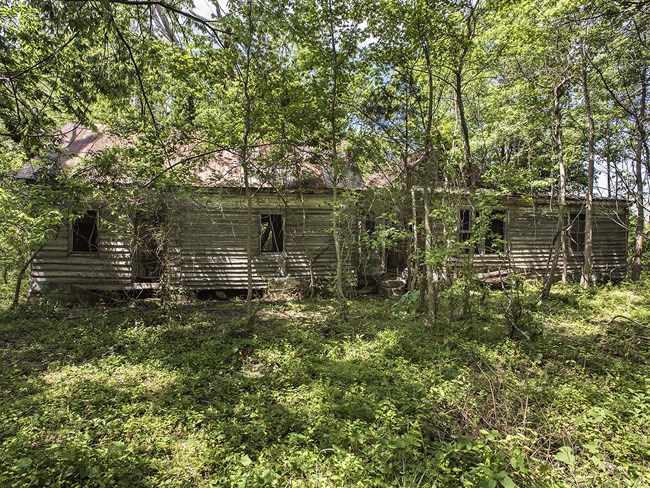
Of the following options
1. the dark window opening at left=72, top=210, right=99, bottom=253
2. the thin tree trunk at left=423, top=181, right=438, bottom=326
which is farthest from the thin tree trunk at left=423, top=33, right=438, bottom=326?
the dark window opening at left=72, top=210, right=99, bottom=253

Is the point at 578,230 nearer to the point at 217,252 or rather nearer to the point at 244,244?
the point at 244,244

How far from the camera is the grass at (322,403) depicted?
2807 mm

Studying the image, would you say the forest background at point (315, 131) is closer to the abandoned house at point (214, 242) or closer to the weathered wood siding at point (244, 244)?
the abandoned house at point (214, 242)

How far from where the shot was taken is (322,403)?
3.98 m

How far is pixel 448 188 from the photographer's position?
648 cm

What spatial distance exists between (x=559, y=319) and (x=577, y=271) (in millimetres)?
7517

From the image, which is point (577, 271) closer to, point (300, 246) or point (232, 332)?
point (300, 246)

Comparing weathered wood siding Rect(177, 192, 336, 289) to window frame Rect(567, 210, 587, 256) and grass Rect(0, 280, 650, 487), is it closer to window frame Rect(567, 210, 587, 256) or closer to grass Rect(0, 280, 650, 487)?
grass Rect(0, 280, 650, 487)

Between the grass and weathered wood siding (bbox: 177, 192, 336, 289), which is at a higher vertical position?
weathered wood siding (bbox: 177, 192, 336, 289)

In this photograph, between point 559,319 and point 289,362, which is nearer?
point 289,362

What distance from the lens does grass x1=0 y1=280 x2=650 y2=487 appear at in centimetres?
281

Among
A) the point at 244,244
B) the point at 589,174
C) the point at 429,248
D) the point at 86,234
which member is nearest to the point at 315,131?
the point at 429,248

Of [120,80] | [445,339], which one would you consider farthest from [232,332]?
[120,80]

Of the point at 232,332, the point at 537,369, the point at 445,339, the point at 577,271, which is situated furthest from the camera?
the point at 577,271
